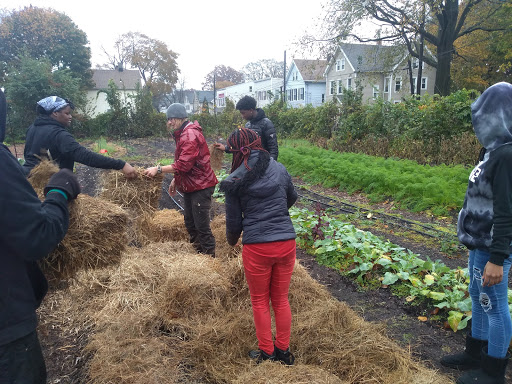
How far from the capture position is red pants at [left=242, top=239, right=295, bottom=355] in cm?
271

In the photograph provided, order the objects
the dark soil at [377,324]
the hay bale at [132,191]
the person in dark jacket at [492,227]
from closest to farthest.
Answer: the person in dark jacket at [492,227]
the dark soil at [377,324]
the hay bale at [132,191]

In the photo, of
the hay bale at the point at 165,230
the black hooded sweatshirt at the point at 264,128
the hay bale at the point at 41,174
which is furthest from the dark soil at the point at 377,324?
the black hooded sweatshirt at the point at 264,128

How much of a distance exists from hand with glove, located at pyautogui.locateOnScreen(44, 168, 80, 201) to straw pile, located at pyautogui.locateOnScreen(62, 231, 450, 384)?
4.87 ft

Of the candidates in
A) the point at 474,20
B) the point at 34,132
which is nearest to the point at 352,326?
the point at 34,132

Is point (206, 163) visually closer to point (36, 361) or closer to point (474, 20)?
point (36, 361)

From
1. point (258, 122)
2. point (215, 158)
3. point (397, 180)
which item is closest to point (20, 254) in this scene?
point (258, 122)

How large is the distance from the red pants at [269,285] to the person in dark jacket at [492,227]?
130cm

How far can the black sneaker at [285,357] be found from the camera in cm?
283

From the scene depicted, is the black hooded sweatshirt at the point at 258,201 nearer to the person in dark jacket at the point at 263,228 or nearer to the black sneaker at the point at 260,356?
the person in dark jacket at the point at 263,228

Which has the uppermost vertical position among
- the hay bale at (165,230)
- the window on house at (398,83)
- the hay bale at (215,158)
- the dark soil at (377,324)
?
the window on house at (398,83)

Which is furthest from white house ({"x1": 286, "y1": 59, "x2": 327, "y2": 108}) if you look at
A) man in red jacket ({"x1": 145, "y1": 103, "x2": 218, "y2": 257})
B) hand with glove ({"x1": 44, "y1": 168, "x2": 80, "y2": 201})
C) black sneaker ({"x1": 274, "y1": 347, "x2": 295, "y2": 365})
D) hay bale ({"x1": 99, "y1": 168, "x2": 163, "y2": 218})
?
hand with glove ({"x1": 44, "y1": 168, "x2": 80, "y2": 201})

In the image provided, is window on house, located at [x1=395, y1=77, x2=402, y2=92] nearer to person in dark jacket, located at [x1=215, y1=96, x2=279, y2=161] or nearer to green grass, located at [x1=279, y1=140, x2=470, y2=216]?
green grass, located at [x1=279, y1=140, x2=470, y2=216]

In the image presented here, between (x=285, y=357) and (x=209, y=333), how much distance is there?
69 centimetres

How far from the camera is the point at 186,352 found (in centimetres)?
298
